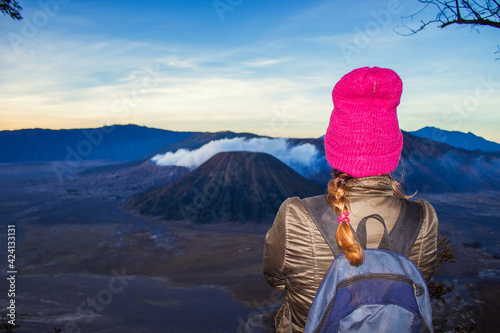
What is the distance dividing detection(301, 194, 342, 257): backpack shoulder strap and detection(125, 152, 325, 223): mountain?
2810 centimetres

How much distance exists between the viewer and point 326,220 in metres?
1.43

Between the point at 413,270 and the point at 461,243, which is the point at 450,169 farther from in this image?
the point at 413,270

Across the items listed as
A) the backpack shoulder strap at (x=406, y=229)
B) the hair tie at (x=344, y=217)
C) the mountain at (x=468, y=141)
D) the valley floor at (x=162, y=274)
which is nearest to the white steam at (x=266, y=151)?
the valley floor at (x=162, y=274)

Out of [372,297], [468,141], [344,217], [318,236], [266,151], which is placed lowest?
[372,297]

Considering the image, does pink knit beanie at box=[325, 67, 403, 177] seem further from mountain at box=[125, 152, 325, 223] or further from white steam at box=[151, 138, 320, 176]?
white steam at box=[151, 138, 320, 176]

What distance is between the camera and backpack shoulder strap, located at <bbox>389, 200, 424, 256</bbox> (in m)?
1.43

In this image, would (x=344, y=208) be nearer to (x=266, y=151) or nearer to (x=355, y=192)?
(x=355, y=192)

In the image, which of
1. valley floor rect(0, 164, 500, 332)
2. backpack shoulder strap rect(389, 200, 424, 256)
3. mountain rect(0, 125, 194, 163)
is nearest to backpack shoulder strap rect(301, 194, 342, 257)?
backpack shoulder strap rect(389, 200, 424, 256)

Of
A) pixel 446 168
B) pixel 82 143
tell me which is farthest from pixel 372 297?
pixel 82 143

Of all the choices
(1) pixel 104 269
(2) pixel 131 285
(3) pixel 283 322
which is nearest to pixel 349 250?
(3) pixel 283 322

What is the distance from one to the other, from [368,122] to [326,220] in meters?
0.52

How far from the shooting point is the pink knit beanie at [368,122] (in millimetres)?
1538

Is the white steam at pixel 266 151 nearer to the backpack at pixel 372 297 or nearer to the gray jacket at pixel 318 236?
the gray jacket at pixel 318 236

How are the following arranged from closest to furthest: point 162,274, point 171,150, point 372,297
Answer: point 372,297
point 162,274
point 171,150
